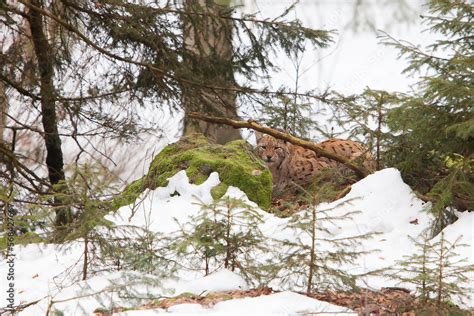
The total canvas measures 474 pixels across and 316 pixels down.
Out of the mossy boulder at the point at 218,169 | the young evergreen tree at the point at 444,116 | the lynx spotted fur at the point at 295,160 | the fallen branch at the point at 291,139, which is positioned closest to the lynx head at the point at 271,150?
the lynx spotted fur at the point at 295,160

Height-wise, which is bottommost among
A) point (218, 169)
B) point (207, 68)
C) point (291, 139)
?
point (218, 169)

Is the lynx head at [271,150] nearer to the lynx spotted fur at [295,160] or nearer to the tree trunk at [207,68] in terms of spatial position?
the lynx spotted fur at [295,160]

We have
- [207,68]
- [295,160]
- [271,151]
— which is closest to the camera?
[271,151]

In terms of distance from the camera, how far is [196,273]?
195 inches

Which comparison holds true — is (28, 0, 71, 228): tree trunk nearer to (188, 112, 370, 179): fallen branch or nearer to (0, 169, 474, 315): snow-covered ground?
(0, 169, 474, 315): snow-covered ground

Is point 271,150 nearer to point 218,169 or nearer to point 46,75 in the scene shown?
point 218,169

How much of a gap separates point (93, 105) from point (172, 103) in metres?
1.00

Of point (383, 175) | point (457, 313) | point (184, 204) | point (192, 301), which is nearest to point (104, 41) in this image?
point (184, 204)

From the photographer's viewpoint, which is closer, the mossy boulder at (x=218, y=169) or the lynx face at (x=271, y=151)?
the mossy boulder at (x=218, y=169)

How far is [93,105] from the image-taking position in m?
8.57

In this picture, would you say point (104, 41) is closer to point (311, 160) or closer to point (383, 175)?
point (311, 160)

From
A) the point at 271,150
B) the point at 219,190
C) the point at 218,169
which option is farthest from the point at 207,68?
the point at 219,190

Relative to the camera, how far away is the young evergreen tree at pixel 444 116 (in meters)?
5.57

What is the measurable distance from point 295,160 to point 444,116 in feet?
11.4
